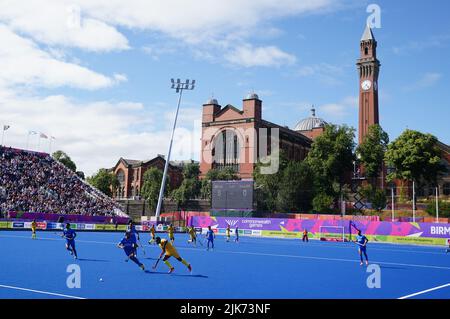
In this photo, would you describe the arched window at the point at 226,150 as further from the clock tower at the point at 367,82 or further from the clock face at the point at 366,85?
the clock face at the point at 366,85

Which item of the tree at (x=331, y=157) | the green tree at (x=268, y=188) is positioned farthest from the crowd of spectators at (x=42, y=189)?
the tree at (x=331, y=157)

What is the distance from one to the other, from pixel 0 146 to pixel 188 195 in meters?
37.0

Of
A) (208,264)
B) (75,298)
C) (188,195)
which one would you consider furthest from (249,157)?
(75,298)

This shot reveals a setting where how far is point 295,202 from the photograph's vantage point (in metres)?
74.9

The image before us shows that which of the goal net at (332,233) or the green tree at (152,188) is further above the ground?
the green tree at (152,188)

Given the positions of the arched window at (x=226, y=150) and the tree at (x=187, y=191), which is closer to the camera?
the tree at (x=187, y=191)

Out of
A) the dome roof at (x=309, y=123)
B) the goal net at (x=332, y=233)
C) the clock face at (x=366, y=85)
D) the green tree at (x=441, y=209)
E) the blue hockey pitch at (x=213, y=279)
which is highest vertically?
the clock face at (x=366, y=85)

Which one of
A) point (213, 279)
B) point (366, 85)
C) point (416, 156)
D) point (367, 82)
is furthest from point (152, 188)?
point (213, 279)

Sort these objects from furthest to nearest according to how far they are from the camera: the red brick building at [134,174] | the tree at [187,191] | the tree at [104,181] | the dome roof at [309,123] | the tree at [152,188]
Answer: the dome roof at [309,123]
the red brick building at [134,174]
the tree at [104,181]
the tree at [152,188]
the tree at [187,191]

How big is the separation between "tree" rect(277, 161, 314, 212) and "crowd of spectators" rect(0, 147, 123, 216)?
27.3 m

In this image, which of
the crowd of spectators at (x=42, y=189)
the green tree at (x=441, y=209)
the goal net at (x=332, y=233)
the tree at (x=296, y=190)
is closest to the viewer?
the goal net at (x=332, y=233)

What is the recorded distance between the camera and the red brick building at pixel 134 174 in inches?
4651

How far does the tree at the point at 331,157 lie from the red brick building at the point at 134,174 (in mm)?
52564

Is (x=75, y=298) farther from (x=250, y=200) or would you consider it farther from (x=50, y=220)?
(x=50, y=220)
